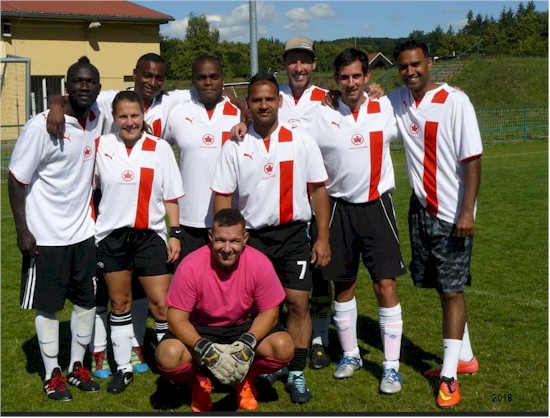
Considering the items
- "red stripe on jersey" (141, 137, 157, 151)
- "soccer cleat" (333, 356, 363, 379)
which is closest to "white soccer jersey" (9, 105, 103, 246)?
"red stripe on jersey" (141, 137, 157, 151)

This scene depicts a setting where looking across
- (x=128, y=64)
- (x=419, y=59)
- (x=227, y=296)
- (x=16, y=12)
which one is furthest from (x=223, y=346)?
(x=128, y=64)

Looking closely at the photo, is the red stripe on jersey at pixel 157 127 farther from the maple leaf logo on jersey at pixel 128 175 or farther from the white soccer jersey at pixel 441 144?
the white soccer jersey at pixel 441 144

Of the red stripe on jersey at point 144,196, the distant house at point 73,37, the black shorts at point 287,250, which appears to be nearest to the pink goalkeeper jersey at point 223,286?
the black shorts at point 287,250

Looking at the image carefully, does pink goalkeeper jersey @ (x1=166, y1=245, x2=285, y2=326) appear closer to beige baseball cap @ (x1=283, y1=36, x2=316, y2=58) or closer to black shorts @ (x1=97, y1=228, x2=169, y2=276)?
black shorts @ (x1=97, y1=228, x2=169, y2=276)

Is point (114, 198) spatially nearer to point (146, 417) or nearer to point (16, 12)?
point (146, 417)

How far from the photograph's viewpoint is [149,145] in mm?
4938

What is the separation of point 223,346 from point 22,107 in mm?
19498

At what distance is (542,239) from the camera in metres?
9.79

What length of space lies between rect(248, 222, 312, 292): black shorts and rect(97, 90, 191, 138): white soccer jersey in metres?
1.12

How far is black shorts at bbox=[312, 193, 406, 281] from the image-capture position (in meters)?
4.96

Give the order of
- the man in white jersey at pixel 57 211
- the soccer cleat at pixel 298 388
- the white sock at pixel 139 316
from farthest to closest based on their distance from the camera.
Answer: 1. the white sock at pixel 139 316
2. the soccer cleat at pixel 298 388
3. the man in white jersey at pixel 57 211

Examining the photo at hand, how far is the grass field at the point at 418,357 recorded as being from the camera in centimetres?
470

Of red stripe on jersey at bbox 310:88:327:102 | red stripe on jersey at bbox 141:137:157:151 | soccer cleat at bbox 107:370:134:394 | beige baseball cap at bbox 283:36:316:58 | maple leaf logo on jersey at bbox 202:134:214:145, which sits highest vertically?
beige baseball cap at bbox 283:36:316:58

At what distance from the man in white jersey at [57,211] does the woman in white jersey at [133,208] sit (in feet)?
0.40
